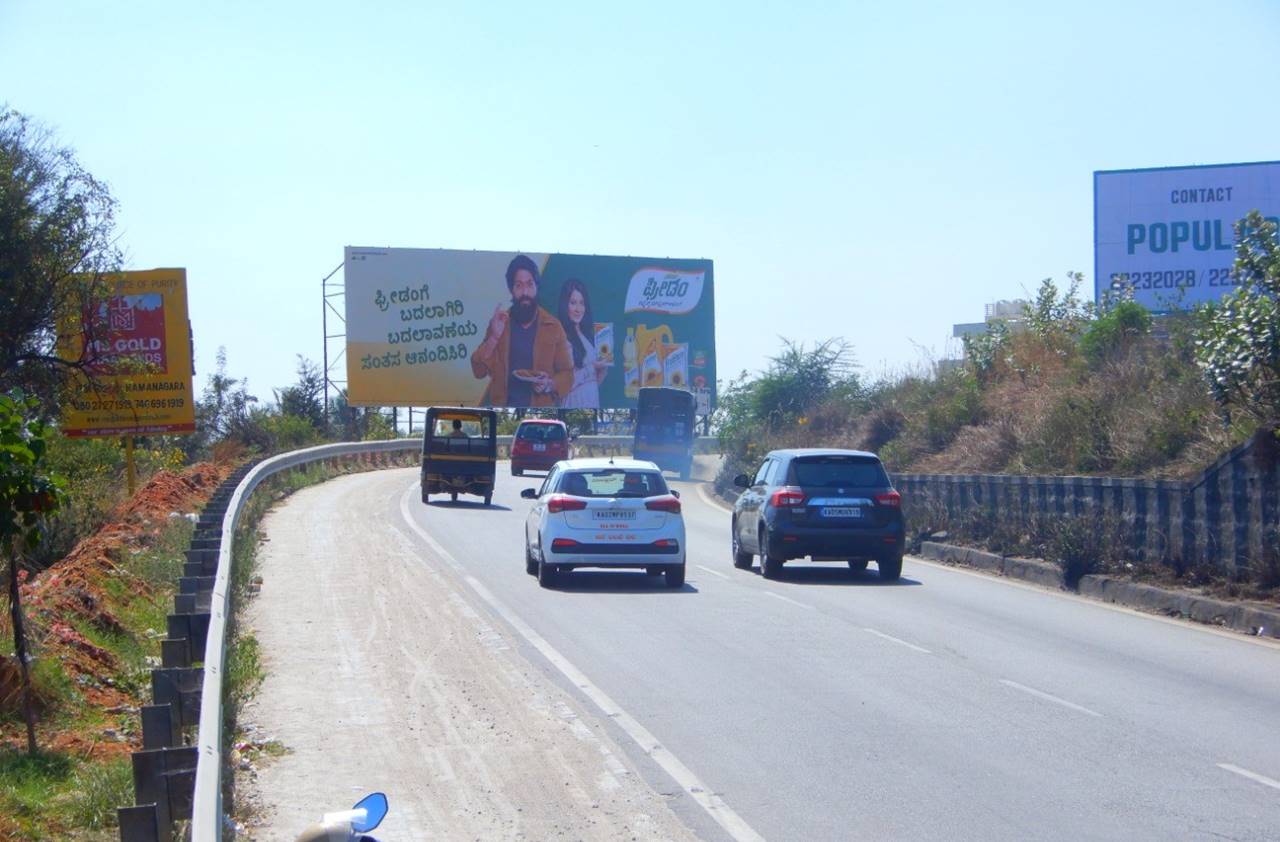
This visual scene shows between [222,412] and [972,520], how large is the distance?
3825cm

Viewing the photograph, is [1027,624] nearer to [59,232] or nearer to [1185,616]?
[1185,616]

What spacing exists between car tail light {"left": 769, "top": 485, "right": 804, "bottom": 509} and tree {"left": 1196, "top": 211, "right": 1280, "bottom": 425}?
18.0 feet

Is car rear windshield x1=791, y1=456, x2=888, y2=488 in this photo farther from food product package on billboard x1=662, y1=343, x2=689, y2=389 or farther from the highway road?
food product package on billboard x1=662, y1=343, x2=689, y2=389

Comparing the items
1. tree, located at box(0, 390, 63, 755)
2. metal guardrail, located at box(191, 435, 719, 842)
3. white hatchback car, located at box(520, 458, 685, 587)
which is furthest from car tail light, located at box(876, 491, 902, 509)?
tree, located at box(0, 390, 63, 755)

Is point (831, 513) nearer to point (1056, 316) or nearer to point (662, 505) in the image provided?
point (662, 505)

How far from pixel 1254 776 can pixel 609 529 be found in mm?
10481

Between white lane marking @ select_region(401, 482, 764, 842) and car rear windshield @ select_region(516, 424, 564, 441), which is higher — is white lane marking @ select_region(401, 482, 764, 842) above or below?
below

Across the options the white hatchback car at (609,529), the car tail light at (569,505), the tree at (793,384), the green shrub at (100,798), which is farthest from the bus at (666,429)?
the green shrub at (100,798)

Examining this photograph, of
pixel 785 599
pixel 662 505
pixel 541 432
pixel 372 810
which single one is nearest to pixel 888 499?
pixel 785 599

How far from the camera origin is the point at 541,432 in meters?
47.1

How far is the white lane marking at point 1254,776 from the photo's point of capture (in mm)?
7871

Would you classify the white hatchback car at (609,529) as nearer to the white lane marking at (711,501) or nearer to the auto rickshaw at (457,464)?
the auto rickshaw at (457,464)

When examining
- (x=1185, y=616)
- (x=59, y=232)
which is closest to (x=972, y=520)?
(x=1185, y=616)

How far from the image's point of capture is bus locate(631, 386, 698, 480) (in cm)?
5250
